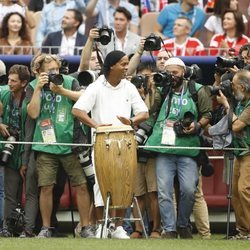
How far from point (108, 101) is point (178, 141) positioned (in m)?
1.11

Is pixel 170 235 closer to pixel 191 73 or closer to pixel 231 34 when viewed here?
pixel 191 73

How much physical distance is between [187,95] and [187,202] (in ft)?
4.17

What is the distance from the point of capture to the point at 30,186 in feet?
55.8

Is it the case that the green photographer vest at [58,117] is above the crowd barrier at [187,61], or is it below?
below

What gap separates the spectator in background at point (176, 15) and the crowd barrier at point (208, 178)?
2.12 m

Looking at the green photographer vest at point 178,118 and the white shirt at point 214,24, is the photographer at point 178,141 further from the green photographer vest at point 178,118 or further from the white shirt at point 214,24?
the white shirt at point 214,24

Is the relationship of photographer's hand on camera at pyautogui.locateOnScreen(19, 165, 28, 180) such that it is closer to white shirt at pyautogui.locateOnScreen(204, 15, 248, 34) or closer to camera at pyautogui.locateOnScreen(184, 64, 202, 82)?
camera at pyautogui.locateOnScreen(184, 64, 202, 82)

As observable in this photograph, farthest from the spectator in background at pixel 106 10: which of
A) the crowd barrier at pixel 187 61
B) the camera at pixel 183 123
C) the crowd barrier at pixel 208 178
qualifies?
the camera at pixel 183 123

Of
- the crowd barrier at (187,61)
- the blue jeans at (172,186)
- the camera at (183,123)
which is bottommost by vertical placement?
the blue jeans at (172,186)

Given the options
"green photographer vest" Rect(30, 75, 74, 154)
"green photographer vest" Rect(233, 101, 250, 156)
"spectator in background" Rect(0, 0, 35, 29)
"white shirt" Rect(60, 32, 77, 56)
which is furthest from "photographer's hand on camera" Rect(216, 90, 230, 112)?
"spectator in background" Rect(0, 0, 35, 29)

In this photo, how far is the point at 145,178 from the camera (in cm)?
1745

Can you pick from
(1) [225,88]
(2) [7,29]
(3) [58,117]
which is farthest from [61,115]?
(2) [7,29]

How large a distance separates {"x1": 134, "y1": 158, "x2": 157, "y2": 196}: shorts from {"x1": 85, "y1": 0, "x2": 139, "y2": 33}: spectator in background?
518 centimetres

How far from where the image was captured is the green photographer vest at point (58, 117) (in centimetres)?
1672
